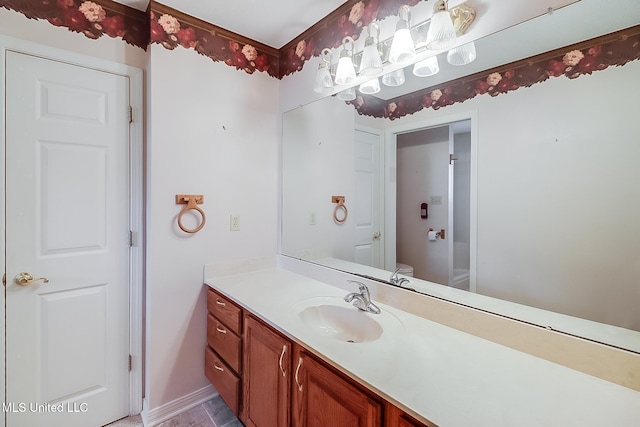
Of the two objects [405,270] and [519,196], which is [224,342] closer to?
[405,270]

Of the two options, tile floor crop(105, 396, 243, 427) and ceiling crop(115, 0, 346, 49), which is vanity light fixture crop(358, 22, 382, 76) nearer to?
ceiling crop(115, 0, 346, 49)

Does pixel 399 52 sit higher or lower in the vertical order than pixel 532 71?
higher

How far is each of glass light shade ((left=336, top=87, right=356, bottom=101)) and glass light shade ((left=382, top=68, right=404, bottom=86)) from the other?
235 millimetres

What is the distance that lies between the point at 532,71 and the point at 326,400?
1.37 metres

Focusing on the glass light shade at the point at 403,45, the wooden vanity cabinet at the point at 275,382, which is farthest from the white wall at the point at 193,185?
the glass light shade at the point at 403,45

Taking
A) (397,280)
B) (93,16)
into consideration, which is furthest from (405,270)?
(93,16)

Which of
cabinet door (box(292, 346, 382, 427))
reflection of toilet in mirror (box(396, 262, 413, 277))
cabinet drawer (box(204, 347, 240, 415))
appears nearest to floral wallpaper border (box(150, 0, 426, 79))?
reflection of toilet in mirror (box(396, 262, 413, 277))

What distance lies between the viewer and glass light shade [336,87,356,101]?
165cm

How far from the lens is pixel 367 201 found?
1675mm

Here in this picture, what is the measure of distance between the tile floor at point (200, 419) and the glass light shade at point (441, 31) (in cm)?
220

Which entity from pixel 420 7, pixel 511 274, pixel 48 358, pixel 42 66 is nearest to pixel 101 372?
pixel 48 358

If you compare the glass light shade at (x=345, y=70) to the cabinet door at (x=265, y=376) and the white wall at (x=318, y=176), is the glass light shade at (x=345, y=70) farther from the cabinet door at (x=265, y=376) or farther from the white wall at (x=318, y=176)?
the cabinet door at (x=265, y=376)

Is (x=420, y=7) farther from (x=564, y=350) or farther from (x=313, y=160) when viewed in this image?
(x=564, y=350)

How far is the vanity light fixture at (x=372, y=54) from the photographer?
1359 millimetres
